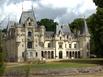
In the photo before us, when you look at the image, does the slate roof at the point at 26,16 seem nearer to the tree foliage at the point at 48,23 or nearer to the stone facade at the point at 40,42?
the stone facade at the point at 40,42

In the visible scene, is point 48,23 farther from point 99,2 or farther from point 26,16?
point 99,2

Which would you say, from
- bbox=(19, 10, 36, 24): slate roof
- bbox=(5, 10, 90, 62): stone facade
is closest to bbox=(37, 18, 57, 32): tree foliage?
bbox=(5, 10, 90, 62): stone facade

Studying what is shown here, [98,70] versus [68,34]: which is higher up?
[68,34]

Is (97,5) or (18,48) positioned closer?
(97,5)

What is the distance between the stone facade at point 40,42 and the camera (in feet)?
295

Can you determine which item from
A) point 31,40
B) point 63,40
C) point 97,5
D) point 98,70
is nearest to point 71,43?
point 63,40

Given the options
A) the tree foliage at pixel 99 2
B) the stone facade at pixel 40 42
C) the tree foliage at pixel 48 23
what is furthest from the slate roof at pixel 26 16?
the tree foliage at pixel 48 23

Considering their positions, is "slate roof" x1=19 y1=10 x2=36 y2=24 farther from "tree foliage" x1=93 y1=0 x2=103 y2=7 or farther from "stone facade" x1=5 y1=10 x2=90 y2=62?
"tree foliage" x1=93 y1=0 x2=103 y2=7

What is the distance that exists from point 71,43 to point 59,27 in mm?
6415

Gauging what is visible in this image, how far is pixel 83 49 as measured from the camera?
9969 centimetres

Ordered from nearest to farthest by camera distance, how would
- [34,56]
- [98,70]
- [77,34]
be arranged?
1. [98,70]
2. [34,56]
3. [77,34]

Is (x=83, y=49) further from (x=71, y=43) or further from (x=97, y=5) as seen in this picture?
(x=97, y=5)

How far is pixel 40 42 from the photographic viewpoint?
92875mm

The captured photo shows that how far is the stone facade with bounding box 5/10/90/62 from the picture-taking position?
295 feet
